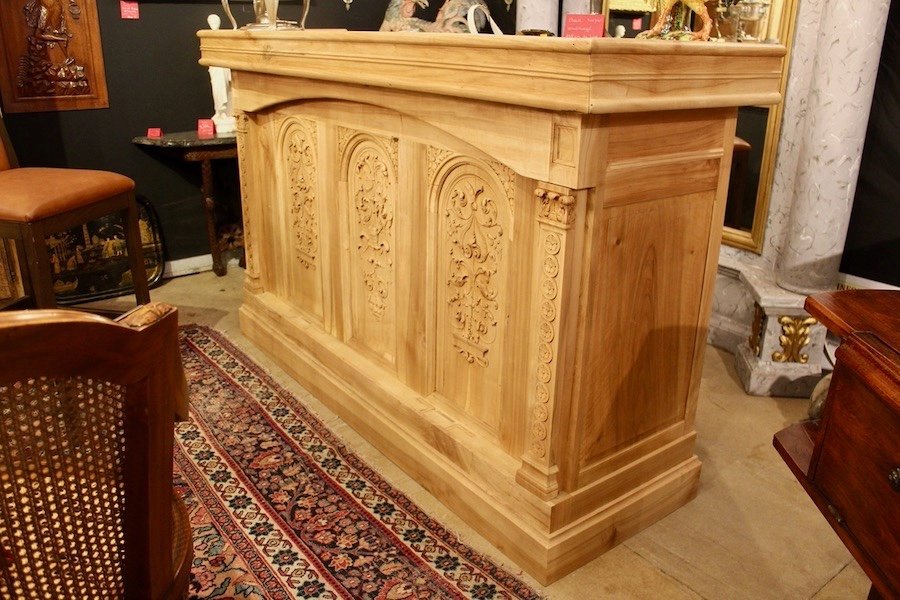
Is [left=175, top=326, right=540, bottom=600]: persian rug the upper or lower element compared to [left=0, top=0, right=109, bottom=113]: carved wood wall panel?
lower

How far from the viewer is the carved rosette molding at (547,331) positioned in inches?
63.9

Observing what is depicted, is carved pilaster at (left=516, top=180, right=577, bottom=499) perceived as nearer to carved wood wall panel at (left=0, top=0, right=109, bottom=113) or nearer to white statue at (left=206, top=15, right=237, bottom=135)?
white statue at (left=206, top=15, right=237, bottom=135)

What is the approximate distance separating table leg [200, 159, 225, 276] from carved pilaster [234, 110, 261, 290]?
2.42 ft

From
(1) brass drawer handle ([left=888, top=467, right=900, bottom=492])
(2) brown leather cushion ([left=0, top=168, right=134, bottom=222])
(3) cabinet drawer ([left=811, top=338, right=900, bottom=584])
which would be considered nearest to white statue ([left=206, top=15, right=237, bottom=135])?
(2) brown leather cushion ([left=0, top=168, right=134, bottom=222])

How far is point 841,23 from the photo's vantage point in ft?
8.37

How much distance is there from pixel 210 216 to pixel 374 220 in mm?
1865

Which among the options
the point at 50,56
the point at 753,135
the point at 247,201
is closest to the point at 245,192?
the point at 247,201

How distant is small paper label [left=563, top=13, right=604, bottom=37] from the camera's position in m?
1.89

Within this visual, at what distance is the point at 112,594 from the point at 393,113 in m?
1.50

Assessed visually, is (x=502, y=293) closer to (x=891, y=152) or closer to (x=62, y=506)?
(x=62, y=506)

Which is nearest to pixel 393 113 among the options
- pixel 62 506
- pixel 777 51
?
pixel 777 51

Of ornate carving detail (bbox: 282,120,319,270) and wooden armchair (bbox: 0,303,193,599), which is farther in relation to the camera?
ornate carving detail (bbox: 282,120,319,270)

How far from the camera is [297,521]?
2086 millimetres

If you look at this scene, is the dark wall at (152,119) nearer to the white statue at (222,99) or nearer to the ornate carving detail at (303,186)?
the white statue at (222,99)
